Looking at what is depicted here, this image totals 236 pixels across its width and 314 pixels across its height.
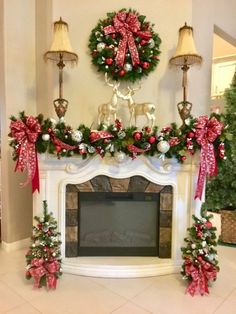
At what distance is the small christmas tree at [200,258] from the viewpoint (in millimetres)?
2021

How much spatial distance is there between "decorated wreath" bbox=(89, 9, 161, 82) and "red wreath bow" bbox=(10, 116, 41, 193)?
3.19 ft

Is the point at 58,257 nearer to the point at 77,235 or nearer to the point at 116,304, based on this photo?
the point at 77,235

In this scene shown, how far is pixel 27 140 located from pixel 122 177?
2.86 feet

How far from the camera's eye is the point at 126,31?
2.45m

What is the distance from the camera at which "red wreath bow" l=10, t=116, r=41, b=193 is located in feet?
6.50

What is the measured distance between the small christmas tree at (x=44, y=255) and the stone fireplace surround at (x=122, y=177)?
17cm

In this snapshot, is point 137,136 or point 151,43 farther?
point 151,43

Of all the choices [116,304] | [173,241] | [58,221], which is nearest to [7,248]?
[58,221]

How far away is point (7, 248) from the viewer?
278 centimetres

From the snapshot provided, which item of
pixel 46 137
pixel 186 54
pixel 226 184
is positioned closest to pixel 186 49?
pixel 186 54

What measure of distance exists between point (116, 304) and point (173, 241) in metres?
0.77

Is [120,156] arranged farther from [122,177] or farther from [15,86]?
[15,86]

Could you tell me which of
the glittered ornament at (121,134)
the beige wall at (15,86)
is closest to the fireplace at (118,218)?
the glittered ornament at (121,134)

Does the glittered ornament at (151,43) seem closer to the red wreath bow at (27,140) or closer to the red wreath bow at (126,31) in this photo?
the red wreath bow at (126,31)
